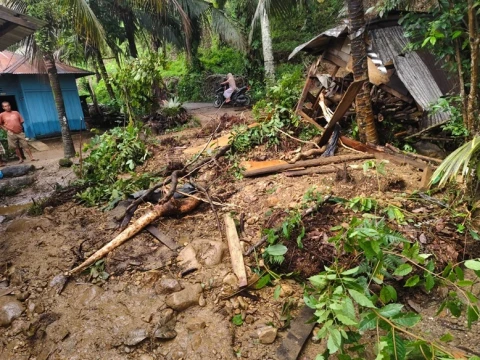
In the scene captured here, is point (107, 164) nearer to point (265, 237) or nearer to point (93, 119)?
point (265, 237)

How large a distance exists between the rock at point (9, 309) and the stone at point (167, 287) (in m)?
1.22

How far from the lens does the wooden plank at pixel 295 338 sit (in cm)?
228

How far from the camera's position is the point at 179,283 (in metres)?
2.98

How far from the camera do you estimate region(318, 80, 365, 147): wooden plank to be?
483 centimetres

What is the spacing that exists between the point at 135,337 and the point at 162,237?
1276 millimetres

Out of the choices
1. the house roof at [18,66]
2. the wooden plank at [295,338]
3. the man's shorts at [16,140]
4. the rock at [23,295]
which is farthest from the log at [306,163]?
the house roof at [18,66]

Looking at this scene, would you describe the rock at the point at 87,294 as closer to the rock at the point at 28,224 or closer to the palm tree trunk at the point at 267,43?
the rock at the point at 28,224

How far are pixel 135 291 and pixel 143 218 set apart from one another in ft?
3.20

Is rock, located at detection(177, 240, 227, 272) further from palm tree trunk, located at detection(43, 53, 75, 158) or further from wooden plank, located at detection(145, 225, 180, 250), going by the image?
palm tree trunk, located at detection(43, 53, 75, 158)

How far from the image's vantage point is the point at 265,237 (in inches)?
128

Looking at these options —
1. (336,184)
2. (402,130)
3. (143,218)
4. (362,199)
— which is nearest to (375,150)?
(402,130)

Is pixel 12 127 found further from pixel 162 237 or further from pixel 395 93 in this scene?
pixel 395 93

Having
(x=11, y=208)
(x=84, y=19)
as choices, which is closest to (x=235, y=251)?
(x=11, y=208)

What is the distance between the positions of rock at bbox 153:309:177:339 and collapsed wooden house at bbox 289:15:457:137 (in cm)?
403
